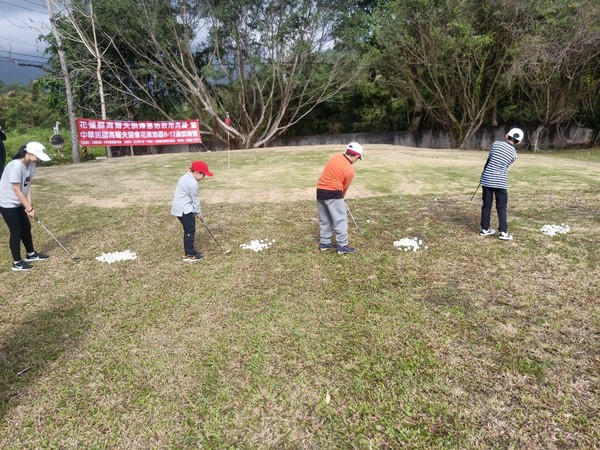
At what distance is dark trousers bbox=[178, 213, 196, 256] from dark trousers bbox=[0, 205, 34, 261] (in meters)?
2.34

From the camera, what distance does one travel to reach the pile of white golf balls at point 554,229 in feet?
22.0

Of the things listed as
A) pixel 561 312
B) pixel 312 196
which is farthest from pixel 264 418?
pixel 312 196

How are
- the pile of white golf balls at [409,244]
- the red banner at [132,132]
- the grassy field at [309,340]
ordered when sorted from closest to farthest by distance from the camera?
the grassy field at [309,340]
the pile of white golf balls at [409,244]
the red banner at [132,132]

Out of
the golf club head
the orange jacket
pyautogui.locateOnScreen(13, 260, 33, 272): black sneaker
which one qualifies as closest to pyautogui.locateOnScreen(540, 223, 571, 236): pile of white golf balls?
the orange jacket

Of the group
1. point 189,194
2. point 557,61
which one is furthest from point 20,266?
point 557,61

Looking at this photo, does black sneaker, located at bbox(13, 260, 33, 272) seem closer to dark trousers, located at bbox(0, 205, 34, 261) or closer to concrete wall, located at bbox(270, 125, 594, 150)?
dark trousers, located at bbox(0, 205, 34, 261)

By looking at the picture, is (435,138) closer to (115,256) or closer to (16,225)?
(115,256)

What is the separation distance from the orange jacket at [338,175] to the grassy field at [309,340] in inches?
43.7

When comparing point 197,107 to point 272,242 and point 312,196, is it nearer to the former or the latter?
point 312,196

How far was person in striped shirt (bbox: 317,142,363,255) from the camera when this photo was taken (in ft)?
18.8

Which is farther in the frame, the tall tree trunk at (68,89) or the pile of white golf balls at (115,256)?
the tall tree trunk at (68,89)

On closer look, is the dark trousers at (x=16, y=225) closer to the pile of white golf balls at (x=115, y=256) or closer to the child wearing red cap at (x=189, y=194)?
the pile of white golf balls at (x=115, y=256)

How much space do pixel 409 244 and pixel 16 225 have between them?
5.98 metres

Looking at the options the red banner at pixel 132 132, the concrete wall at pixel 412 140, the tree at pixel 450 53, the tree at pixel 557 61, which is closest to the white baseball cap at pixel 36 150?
the red banner at pixel 132 132
